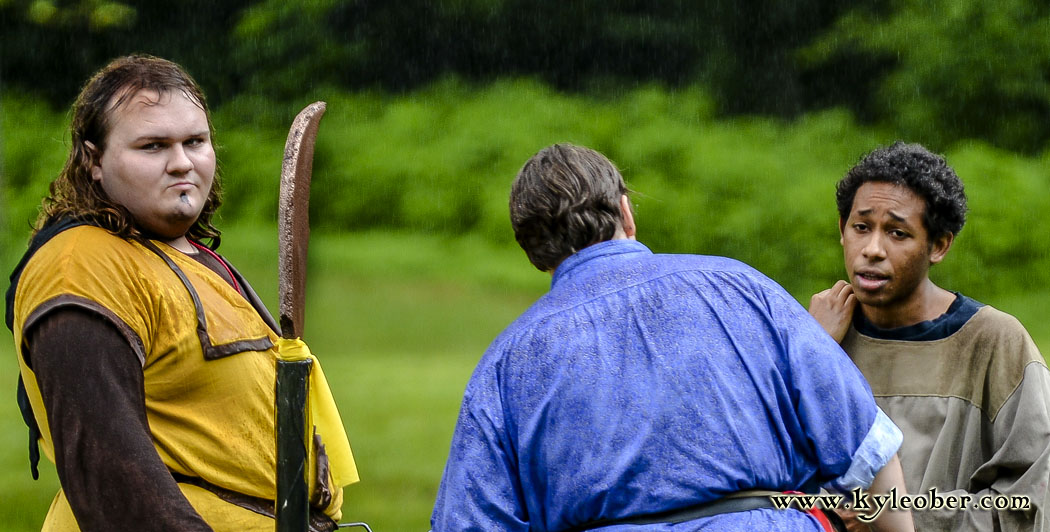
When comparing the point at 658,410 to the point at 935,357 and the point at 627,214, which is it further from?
the point at 935,357

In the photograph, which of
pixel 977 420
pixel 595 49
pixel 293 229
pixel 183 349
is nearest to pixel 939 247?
pixel 977 420

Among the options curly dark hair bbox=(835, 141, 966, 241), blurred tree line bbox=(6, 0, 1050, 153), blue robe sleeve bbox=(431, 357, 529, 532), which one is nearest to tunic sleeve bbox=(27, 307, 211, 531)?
blue robe sleeve bbox=(431, 357, 529, 532)

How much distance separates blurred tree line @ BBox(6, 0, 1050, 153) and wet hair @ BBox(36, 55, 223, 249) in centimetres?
861

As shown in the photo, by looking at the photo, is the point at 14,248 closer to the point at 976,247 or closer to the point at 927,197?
the point at 976,247

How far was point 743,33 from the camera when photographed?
10.3 meters

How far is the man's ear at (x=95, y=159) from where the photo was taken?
1866 mm

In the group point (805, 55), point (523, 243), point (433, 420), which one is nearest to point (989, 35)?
point (805, 55)

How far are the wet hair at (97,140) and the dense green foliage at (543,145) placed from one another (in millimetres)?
7941

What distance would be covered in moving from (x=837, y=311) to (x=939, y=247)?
0.23 m

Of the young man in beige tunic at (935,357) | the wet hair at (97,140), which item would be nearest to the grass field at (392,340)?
the young man in beige tunic at (935,357)

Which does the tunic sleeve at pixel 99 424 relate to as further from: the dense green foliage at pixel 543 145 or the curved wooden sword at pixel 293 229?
the dense green foliage at pixel 543 145

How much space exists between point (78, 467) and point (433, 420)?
6.02 metres

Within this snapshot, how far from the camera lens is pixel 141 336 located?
175 centimetres

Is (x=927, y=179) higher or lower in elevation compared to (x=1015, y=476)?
higher
